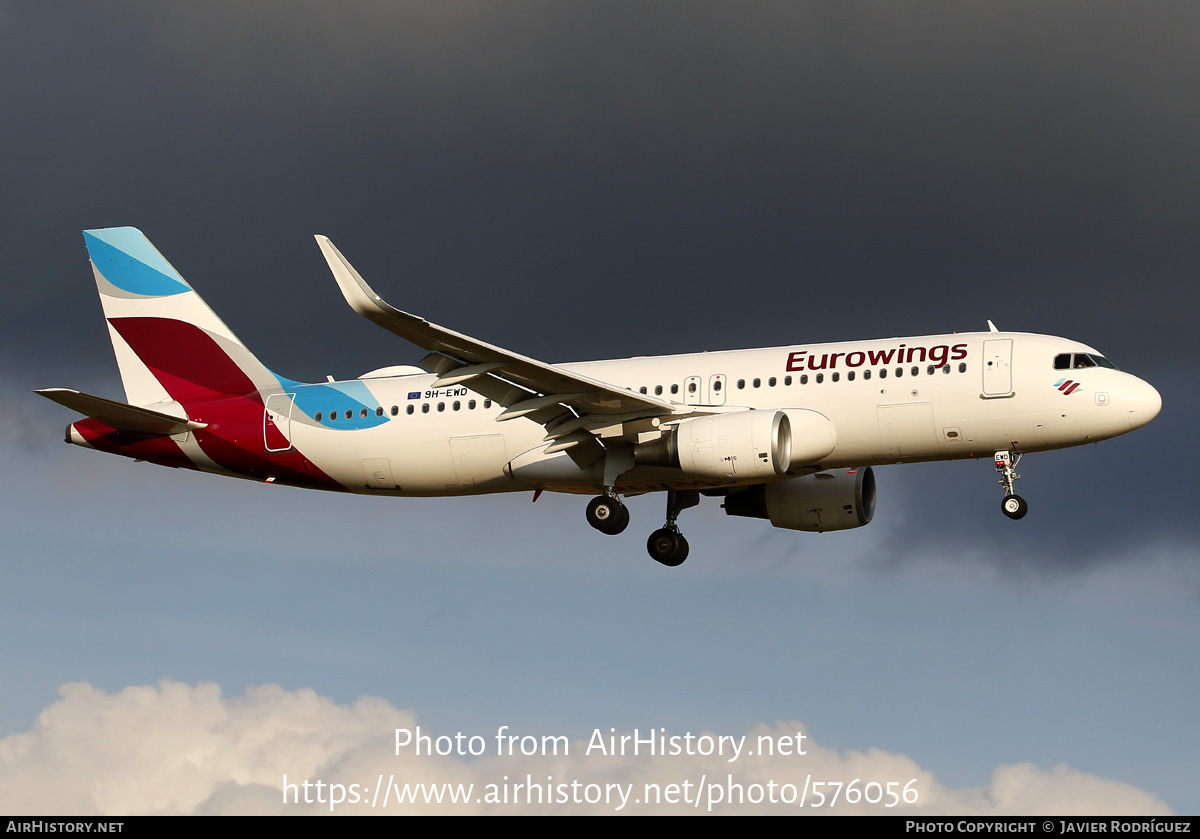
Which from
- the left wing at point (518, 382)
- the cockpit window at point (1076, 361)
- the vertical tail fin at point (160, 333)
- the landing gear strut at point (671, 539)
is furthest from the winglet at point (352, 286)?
the cockpit window at point (1076, 361)

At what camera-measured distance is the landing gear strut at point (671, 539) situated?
4212 centimetres

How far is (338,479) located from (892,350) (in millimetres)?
16458

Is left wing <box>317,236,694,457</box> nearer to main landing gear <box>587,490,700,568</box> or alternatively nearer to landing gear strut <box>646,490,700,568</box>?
main landing gear <box>587,490,700,568</box>

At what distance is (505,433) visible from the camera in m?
40.4

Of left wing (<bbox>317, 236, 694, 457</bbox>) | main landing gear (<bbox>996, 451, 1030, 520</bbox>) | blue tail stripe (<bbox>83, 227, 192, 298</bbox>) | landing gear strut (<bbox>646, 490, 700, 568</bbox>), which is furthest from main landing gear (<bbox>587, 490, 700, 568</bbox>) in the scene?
blue tail stripe (<bbox>83, 227, 192, 298</bbox>)

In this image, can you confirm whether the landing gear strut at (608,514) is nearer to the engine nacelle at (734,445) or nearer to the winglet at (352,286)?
the engine nacelle at (734,445)

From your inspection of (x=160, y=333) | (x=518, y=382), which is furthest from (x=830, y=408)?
(x=160, y=333)

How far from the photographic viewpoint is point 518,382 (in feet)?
122

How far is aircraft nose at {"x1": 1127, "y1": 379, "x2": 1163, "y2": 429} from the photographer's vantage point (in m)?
36.3

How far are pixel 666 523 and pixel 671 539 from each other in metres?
0.68

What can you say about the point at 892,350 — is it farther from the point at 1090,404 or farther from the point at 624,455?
the point at 624,455

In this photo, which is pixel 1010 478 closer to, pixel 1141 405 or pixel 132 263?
pixel 1141 405

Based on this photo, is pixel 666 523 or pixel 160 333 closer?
pixel 666 523
